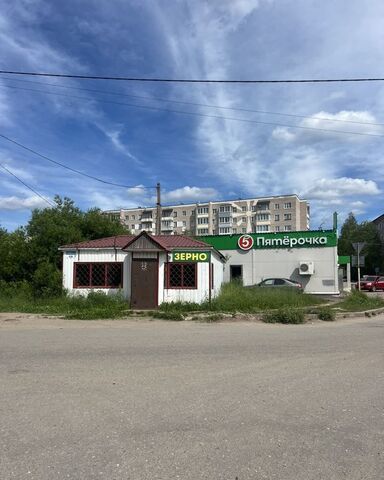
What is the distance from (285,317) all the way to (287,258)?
17439mm

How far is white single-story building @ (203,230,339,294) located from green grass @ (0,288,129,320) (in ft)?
50.7

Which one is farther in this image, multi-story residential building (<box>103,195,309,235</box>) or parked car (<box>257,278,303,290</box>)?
multi-story residential building (<box>103,195,309,235</box>)

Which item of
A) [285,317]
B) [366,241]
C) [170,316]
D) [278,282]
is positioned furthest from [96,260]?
[366,241]

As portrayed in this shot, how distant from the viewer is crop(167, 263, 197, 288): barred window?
2003cm

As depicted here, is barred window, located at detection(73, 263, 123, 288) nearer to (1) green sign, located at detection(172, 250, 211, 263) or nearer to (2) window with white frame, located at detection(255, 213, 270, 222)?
(1) green sign, located at detection(172, 250, 211, 263)

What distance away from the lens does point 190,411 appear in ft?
17.4

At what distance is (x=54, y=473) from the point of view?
3701 millimetres

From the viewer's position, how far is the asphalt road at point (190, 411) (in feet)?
12.8

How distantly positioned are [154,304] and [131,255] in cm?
244

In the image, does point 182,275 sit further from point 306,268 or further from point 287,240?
point 287,240

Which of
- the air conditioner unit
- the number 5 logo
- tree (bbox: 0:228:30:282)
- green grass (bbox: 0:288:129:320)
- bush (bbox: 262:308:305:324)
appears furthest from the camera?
the number 5 logo

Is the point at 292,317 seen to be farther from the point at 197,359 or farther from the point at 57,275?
the point at 57,275

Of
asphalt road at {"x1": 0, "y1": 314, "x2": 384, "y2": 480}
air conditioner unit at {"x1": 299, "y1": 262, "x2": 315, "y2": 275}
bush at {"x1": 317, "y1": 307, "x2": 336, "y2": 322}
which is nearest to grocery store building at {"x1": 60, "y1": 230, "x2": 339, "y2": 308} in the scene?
bush at {"x1": 317, "y1": 307, "x2": 336, "y2": 322}

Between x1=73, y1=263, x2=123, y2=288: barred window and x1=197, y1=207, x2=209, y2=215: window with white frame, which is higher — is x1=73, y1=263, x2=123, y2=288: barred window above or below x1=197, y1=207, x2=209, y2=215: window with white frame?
below
